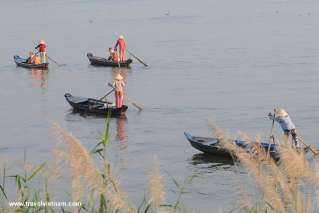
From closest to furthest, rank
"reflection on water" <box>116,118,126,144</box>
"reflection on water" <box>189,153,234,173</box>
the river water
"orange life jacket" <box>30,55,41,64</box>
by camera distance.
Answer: "reflection on water" <box>189,153,234,173</box> < the river water < "reflection on water" <box>116,118,126,144</box> < "orange life jacket" <box>30,55,41,64</box>

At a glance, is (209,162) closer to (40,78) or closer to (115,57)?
(40,78)

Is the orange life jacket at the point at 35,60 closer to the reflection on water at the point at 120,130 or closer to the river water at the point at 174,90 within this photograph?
the river water at the point at 174,90

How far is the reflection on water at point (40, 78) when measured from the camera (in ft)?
128

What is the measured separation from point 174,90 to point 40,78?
31.5 feet

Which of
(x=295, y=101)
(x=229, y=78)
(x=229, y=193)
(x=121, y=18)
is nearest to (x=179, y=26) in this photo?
(x=121, y=18)

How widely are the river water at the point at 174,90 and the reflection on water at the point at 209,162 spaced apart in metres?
0.05

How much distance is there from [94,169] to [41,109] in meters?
26.8

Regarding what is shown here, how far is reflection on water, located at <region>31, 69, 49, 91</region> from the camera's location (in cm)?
3909

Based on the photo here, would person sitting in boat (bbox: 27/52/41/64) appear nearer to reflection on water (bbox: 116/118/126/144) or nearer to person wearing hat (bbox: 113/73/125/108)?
person wearing hat (bbox: 113/73/125/108)

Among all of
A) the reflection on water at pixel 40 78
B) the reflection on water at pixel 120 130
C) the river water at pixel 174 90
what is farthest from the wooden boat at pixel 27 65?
the reflection on water at pixel 120 130

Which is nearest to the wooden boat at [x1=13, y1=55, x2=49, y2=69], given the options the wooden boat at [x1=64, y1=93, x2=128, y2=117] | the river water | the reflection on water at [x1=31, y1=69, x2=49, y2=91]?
the reflection on water at [x1=31, y1=69, x2=49, y2=91]

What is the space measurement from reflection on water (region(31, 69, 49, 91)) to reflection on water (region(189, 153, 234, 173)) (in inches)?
712

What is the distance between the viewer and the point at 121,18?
94.2m

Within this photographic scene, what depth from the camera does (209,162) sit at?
67.9ft
